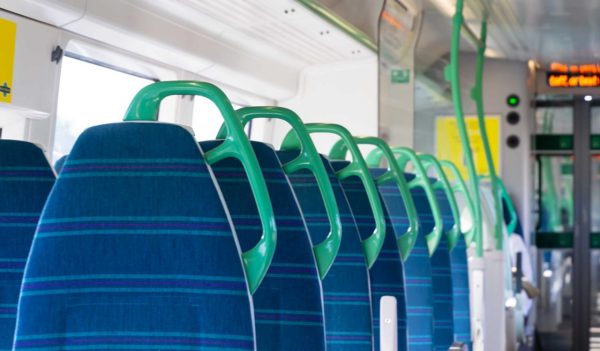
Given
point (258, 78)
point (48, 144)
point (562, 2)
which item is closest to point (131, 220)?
point (48, 144)

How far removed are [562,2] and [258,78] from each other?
2.48 m

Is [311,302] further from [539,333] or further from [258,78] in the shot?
[539,333]

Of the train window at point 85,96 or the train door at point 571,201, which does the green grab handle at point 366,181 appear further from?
the train door at point 571,201

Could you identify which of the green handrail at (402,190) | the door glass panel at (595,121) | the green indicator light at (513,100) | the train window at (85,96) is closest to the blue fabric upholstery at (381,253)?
the green handrail at (402,190)

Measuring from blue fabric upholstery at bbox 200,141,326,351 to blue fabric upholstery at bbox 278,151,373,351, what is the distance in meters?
0.41

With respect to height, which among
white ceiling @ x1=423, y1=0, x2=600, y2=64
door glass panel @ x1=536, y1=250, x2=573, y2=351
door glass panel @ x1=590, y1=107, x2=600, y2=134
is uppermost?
white ceiling @ x1=423, y1=0, x2=600, y2=64

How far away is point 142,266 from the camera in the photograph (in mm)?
1693

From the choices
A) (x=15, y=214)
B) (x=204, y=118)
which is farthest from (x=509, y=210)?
(x=15, y=214)

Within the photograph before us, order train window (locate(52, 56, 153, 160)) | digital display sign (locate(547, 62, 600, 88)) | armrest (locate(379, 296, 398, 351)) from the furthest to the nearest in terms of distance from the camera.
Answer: digital display sign (locate(547, 62, 600, 88)) < train window (locate(52, 56, 153, 160)) < armrest (locate(379, 296, 398, 351))

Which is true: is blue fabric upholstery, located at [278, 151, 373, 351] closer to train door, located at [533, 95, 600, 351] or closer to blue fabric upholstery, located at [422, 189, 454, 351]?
blue fabric upholstery, located at [422, 189, 454, 351]

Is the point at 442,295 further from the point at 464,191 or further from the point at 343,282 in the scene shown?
the point at 343,282

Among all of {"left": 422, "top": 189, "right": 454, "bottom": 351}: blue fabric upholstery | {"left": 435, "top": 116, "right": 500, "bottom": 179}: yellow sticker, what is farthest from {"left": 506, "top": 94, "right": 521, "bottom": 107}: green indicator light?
{"left": 422, "top": 189, "right": 454, "bottom": 351}: blue fabric upholstery

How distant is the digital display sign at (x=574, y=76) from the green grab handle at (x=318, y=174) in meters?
7.39

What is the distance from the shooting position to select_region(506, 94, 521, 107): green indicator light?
345 inches
